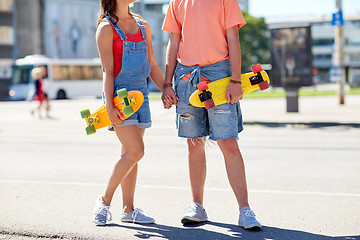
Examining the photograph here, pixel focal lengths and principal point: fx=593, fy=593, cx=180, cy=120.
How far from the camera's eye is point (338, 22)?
19.2m

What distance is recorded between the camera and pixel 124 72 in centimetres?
417

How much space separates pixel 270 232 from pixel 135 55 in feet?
5.08

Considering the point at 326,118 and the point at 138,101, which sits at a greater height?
the point at 138,101

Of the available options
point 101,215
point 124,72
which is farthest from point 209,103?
point 101,215

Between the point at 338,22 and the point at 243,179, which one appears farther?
the point at 338,22

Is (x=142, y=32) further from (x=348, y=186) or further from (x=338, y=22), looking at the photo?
(x=338, y=22)

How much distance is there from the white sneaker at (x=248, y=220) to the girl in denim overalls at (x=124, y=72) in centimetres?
78

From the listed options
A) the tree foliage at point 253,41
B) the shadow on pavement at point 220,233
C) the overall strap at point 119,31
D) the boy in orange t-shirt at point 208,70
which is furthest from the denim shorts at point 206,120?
the tree foliage at point 253,41

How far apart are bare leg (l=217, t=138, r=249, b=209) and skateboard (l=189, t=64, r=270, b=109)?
312 mm

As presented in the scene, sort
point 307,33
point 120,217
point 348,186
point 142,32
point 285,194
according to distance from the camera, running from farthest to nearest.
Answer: point 307,33 < point 348,186 < point 285,194 < point 120,217 < point 142,32

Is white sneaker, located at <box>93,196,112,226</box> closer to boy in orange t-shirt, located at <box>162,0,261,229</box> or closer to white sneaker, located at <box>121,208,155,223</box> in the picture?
white sneaker, located at <box>121,208,155,223</box>


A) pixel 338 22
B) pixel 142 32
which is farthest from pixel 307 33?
pixel 142 32

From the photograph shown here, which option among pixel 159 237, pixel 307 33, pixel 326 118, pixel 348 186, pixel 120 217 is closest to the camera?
pixel 159 237

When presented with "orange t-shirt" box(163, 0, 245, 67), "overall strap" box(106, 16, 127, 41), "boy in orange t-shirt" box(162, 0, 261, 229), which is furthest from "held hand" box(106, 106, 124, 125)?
"orange t-shirt" box(163, 0, 245, 67)
